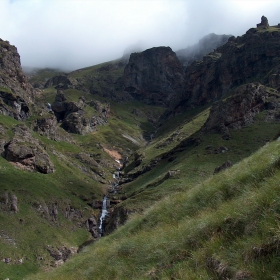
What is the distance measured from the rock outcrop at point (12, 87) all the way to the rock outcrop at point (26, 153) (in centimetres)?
1699

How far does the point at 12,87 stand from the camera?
130625mm

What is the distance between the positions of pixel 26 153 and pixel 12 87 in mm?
55500

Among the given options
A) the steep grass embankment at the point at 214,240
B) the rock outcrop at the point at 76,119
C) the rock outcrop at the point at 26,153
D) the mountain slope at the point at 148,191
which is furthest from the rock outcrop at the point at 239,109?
the steep grass embankment at the point at 214,240

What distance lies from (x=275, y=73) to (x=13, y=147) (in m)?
118

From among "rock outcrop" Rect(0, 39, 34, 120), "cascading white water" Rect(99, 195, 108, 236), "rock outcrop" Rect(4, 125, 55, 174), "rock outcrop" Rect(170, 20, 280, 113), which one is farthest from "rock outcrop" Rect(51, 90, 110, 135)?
"cascading white water" Rect(99, 195, 108, 236)

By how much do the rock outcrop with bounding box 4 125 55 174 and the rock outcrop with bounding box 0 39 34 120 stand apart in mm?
16989

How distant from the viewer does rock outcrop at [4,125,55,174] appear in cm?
8481

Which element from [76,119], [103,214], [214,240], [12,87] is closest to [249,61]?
[76,119]

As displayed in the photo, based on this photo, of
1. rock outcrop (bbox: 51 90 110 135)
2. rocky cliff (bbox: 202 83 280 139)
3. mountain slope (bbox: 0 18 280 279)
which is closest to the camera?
mountain slope (bbox: 0 18 280 279)

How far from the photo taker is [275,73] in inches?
5640

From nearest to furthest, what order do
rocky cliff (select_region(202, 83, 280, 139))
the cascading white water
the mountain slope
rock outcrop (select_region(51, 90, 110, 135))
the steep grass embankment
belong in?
the steep grass embankment
the mountain slope
the cascading white water
rocky cliff (select_region(202, 83, 280, 139))
rock outcrop (select_region(51, 90, 110, 135))

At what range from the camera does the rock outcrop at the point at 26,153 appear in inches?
3339

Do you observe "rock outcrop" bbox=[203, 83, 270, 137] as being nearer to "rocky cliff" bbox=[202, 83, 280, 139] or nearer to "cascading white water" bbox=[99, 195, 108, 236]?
"rocky cliff" bbox=[202, 83, 280, 139]

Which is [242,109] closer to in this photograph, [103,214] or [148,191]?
[148,191]
